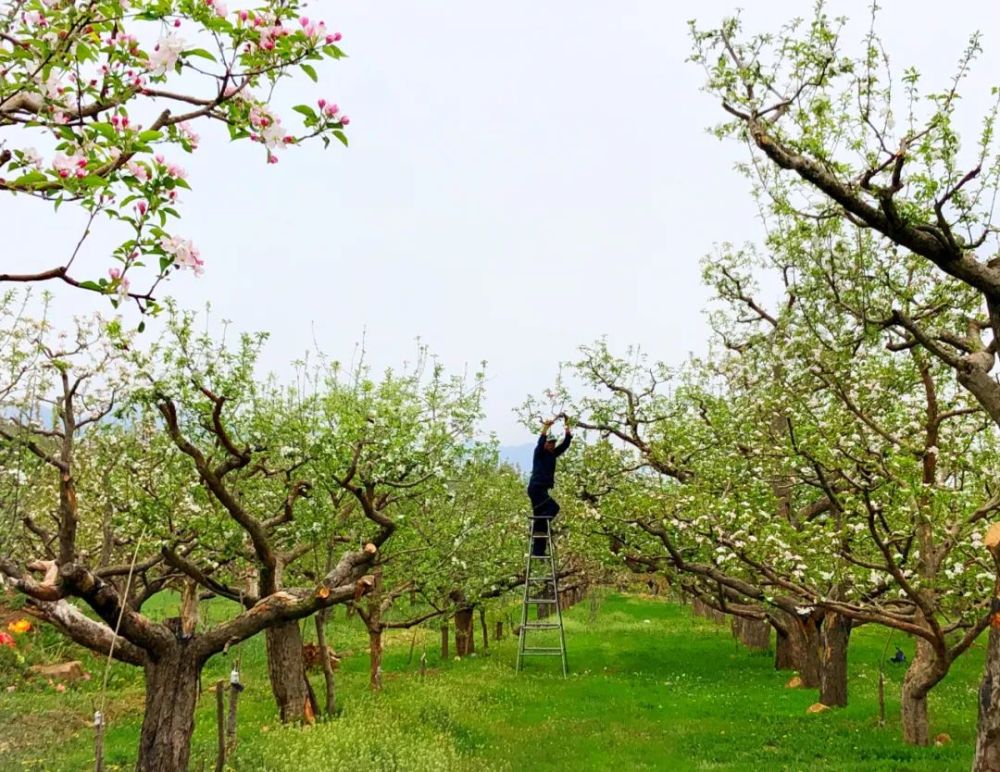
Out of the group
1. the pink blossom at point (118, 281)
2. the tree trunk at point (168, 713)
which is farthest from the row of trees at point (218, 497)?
the pink blossom at point (118, 281)

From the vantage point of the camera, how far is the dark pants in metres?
22.1

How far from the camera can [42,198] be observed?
14.0ft

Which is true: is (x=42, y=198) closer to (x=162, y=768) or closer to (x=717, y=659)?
(x=162, y=768)

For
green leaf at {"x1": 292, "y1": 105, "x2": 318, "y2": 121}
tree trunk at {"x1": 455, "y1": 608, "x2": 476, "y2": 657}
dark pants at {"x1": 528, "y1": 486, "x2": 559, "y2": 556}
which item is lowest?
tree trunk at {"x1": 455, "y1": 608, "x2": 476, "y2": 657}

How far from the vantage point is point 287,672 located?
17141 mm

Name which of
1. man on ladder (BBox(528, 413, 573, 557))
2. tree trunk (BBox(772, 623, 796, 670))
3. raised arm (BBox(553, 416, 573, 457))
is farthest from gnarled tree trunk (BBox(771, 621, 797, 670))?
raised arm (BBox(553, 416, 573, 457))

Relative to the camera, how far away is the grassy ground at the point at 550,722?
526 inches

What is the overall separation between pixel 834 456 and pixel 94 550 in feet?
74.2

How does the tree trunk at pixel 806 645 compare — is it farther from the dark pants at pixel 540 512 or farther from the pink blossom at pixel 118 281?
the pink blossom at pixel 118 281

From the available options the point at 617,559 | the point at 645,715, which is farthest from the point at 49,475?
the point at 645,715

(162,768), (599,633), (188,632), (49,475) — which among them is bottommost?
(599,633)

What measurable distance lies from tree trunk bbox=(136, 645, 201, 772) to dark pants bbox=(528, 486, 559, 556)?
12261 millimetres

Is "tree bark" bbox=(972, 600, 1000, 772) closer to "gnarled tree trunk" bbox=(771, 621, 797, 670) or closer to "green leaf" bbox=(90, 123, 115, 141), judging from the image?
"green leaf" bbox=(90, 123, 115, 141)

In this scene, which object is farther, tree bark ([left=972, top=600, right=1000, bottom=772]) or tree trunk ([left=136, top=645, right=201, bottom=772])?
tree trunk ([left=136, top=645, right=201, bottom=772])
